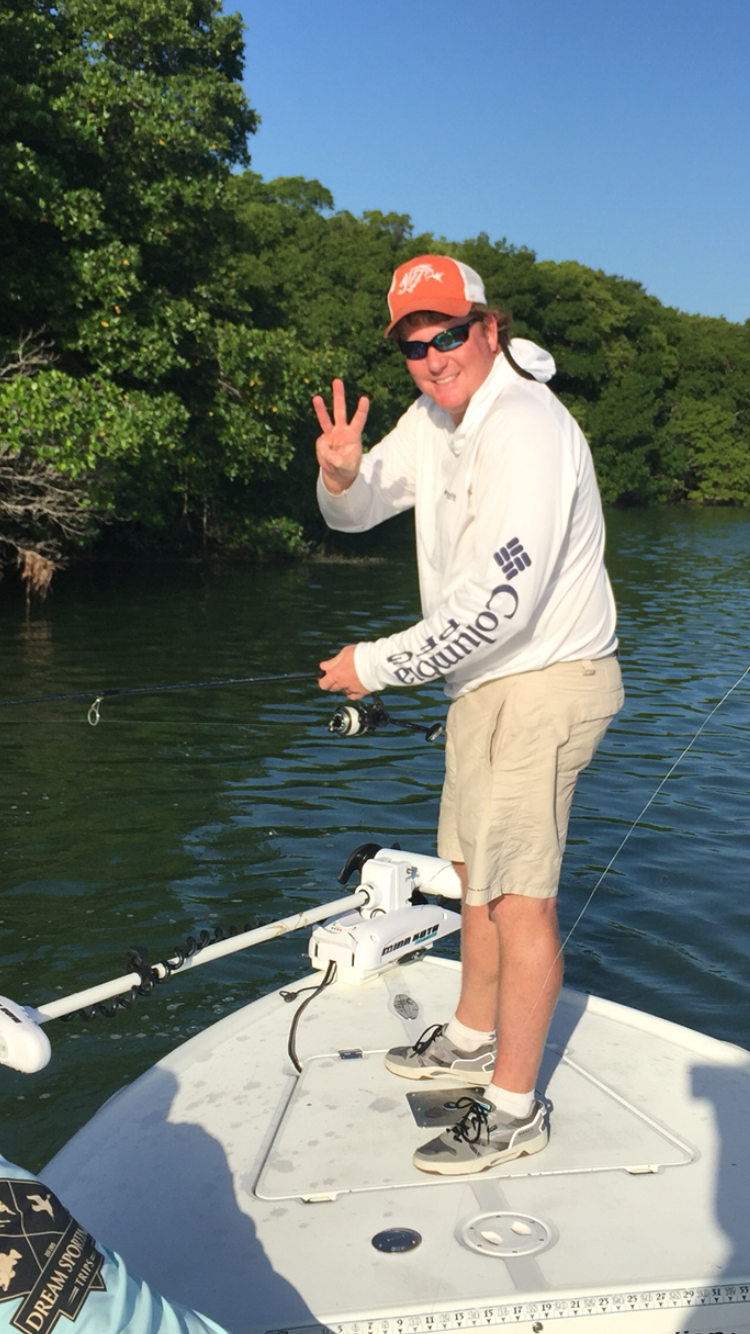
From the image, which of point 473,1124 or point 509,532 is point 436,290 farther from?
point 473,1124

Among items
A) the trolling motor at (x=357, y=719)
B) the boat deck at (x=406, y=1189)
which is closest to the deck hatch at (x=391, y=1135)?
the boat deck at (x=406, y=1189)

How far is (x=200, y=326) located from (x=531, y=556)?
62.8 ft

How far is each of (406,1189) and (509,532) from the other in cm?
173

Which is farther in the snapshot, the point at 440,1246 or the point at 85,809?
the point at 85,809

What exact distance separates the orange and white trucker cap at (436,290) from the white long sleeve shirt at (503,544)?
20 centimetres

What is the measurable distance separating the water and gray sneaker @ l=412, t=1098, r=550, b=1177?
1934 mm

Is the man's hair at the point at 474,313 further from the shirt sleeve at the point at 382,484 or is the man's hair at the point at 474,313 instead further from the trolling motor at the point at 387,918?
the trolling motor at the point at 387,918

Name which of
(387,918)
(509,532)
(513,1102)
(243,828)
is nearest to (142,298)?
(243,828)

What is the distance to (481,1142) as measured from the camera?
10.7ft

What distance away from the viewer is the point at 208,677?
14.0 meters

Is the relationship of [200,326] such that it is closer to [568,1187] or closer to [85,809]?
[85,809]

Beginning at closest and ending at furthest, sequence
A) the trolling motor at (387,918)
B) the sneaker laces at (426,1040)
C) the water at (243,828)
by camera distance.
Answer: the sneaker laces at (426,1040) < the trolling motor at (387,918) < the water at (243,828)

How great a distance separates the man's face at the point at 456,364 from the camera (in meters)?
3.29

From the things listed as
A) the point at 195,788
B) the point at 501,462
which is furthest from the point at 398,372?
the point at 501,462
